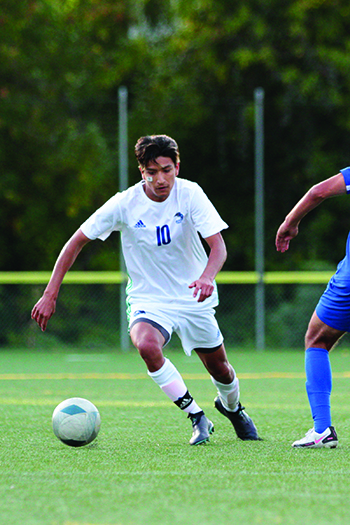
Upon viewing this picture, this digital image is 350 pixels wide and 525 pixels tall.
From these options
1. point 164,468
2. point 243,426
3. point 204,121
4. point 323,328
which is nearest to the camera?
point 164,468

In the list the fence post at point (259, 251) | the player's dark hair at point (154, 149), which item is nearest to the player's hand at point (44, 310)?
the player's dark hair at point (154, 149)

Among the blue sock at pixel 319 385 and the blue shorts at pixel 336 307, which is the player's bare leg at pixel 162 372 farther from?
the blue shorts at pixel 336 307

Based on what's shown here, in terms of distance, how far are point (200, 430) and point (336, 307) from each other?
1157 millimetres

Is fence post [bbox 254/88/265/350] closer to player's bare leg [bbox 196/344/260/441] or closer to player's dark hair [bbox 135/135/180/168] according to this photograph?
player's bare leg [bbox 196/344/260/441]

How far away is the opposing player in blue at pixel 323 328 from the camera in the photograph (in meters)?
5.18

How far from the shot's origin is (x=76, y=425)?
18.0 ft

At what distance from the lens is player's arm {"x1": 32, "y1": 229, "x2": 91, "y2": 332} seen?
5.73 m

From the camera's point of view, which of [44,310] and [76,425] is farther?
[44,310]

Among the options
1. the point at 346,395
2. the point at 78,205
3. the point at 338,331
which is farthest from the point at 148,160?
the point at 78,205

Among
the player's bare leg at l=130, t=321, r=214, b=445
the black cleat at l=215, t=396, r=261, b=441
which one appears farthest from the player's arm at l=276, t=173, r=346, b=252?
the black cleat at l=215, t=396, r=261, b=441

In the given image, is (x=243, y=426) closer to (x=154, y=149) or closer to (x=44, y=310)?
(x=44, y=310)

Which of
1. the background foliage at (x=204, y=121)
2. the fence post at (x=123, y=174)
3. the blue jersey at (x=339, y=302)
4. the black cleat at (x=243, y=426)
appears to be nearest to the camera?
the blue jersey at (x=339, y=302)

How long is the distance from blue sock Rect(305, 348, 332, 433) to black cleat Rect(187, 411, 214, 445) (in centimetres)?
68

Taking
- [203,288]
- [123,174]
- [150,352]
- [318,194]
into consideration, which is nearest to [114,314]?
[123,174]
